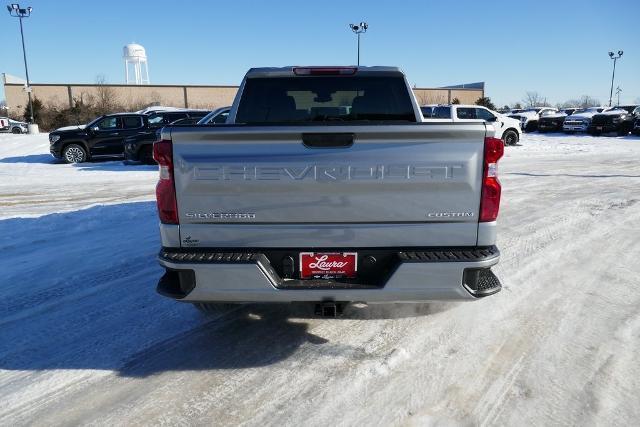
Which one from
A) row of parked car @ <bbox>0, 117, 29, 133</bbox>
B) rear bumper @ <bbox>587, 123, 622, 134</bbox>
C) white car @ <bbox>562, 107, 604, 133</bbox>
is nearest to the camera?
rear bumper @ <bbox>587, 123, 622, 134</bbox>

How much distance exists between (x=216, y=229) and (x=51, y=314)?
209 centimetres

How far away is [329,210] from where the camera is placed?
108 inches

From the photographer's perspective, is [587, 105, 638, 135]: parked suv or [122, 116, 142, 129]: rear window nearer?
[122, 116, 142, 129]: rear window

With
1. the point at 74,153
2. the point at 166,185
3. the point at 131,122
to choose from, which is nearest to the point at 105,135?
the point at 131,122

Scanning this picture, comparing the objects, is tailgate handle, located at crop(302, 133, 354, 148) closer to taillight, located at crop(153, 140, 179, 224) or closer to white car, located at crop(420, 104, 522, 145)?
taillight, located at crop(153, 140, 179, 224)

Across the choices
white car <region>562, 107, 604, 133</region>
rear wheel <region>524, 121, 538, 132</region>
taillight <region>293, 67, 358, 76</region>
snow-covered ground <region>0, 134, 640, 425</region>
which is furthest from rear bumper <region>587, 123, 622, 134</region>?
taillight <region>293, 67, 358, 76</region>

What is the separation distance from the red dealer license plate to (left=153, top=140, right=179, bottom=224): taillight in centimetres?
87

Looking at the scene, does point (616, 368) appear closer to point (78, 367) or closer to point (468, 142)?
point (468, 142)

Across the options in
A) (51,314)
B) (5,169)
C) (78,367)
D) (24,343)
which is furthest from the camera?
(5,169)

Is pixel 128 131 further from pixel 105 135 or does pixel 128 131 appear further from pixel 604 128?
pixel 604 128

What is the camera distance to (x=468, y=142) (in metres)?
2.67

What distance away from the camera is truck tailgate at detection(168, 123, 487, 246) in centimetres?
268

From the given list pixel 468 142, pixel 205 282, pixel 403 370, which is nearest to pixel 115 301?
pixel 205 282

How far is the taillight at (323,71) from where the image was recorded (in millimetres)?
4022
